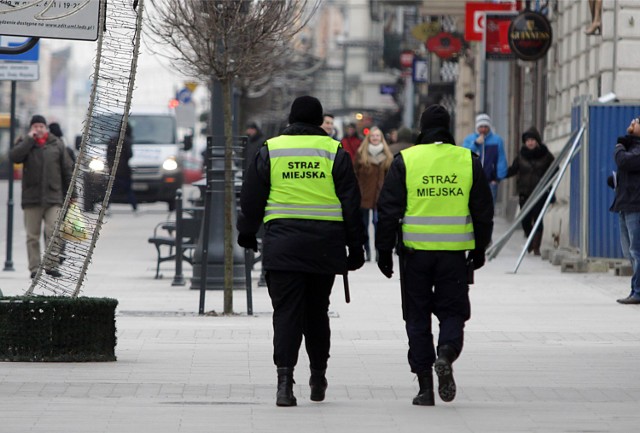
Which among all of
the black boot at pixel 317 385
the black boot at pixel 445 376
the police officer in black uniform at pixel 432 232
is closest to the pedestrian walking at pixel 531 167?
the police officer in black uniform at pixel 432 232

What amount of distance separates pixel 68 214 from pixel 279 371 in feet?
10.8

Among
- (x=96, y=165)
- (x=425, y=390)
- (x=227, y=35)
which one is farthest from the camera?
(x=227, y=35)

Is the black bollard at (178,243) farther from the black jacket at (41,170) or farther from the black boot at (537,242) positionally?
the black boot at (537,242)

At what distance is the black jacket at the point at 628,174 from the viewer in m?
15.2

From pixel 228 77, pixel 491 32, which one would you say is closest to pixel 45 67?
pixel 491 32

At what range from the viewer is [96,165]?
11.6m

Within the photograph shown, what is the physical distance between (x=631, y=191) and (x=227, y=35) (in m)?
4.05

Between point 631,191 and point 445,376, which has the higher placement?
point 631,191

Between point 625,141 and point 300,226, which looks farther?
point 625,141

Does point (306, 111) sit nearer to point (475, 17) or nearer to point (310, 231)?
point (310, 231)

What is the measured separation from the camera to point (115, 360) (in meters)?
10.9

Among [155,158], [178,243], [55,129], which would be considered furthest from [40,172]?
[155,158]

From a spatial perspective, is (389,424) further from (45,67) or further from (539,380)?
(45,67)

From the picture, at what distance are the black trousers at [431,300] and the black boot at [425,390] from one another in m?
0.04
